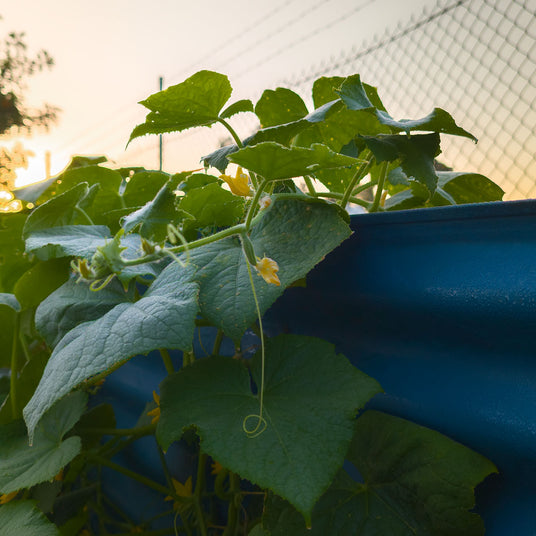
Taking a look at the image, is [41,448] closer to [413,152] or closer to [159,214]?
[159,214]

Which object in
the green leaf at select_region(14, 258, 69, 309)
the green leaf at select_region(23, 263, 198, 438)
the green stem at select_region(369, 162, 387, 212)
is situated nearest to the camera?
the green leaf at select_region(23, 263, 198, 438)

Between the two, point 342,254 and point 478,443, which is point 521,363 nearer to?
point 478,443

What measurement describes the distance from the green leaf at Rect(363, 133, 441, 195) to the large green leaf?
0.27 m

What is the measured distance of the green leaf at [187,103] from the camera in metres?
0.64

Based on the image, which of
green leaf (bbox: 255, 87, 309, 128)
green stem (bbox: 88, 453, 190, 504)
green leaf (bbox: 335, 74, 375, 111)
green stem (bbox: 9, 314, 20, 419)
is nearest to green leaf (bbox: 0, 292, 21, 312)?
green stem (bbox: 9, 314, 20, 419)

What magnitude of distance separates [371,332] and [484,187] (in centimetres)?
32

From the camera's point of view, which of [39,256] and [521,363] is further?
[39,256]

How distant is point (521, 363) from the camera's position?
0.49 metres

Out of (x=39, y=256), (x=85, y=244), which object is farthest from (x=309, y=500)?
(x=39, y=256)

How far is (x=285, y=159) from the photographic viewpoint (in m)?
0.46

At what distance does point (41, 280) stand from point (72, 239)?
214 mm

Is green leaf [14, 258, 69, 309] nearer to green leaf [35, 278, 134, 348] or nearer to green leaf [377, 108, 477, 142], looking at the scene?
green leaf [35, 278, 134, 348]

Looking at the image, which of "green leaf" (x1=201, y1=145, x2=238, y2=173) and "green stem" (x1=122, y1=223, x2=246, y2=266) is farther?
"green leaf" (x1=201, y1=145, x2=238, y2=173)

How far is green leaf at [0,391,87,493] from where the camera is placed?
23.5 inches
